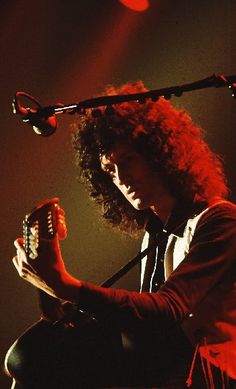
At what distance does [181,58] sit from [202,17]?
0.20m

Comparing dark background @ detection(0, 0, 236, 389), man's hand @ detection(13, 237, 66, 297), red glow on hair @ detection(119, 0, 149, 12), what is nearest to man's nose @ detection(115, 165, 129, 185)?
man's hand @ detection(13, 237, 66, 297)

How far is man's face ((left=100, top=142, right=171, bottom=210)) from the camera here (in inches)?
67.8

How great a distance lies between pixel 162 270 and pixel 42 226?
0.60 meters

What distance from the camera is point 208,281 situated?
1.32 m

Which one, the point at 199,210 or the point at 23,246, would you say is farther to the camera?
the point at 199,210

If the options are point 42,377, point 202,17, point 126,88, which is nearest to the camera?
point 42,377

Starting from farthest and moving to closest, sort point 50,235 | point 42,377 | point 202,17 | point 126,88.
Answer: point 202,17 < point 126,88 < point 42,377 < point 50,235

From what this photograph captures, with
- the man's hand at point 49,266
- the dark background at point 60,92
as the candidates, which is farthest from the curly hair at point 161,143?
the man's hand at point 49,266

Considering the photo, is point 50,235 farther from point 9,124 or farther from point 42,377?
point 9,124

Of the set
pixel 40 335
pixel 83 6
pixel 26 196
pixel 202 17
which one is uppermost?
pixel 83 6

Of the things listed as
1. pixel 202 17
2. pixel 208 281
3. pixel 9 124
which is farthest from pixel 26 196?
pixel 208 281

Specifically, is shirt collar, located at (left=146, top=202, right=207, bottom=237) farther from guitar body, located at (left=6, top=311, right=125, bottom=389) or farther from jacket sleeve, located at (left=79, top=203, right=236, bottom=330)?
guitar body, located at (left=6, top=311, right=125, bottom=389)

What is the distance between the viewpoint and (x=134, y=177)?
1.73m

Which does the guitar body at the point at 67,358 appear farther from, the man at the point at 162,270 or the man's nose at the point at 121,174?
the man's nose at the point at 121,174
